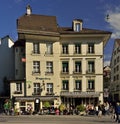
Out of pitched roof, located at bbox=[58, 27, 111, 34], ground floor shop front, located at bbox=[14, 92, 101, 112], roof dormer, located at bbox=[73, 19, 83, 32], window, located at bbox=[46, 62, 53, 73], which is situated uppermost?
roof dormer, located at bbox=[73, 19, 83, 32]

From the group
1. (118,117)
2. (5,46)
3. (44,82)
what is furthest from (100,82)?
(118,117)

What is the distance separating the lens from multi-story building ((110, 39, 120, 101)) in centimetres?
10162

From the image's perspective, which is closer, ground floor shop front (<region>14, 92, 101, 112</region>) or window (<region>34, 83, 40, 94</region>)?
Answer: ground floor shop front (<region>14, 92, 101, 112</region>)

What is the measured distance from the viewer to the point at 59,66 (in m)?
61.2

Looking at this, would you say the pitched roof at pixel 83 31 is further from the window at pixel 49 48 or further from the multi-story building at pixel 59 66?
the window at pixel 49 48

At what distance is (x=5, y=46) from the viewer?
69.6 metres

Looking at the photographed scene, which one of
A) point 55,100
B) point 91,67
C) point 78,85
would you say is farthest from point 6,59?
point 91,67

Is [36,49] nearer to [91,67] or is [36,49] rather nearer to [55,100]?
[55,100]

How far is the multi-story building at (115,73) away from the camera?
102 m

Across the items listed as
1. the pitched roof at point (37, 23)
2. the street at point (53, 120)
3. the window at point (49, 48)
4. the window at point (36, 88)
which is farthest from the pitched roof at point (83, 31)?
the street at point (53, 120)

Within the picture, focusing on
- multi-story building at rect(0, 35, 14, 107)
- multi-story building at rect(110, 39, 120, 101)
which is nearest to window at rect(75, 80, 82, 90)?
multi-story building at rect(0, 35, 14, 107)

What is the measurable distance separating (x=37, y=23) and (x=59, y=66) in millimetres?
7708

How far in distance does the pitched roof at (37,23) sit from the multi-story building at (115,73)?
128 ft

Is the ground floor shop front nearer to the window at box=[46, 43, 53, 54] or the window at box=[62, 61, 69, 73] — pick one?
the window at box=[62, 61, 69, 73]
